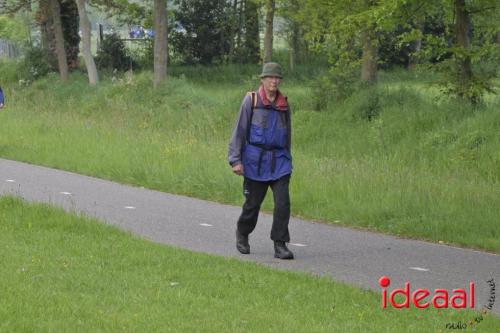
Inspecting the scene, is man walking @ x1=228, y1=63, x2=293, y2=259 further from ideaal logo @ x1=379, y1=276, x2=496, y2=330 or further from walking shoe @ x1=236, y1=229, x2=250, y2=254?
ideaal logo @ x1=379, y1=276, x2=496, y2=330

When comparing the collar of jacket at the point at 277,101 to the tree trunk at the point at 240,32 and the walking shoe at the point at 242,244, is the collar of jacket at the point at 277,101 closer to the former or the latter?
the walking shoe at the point at 242,244

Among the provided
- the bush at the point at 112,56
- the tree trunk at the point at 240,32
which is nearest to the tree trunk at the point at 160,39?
the bush at the point at 112,56

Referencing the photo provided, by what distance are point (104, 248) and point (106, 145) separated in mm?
10402

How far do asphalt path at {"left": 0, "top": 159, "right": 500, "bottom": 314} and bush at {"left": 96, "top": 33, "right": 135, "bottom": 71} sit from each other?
30681 millimetres

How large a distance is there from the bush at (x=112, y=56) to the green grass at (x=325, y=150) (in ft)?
42.0

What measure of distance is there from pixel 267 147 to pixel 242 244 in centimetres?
109

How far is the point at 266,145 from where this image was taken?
1062cm

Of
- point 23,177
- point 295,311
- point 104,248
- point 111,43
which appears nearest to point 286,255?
point 104,248

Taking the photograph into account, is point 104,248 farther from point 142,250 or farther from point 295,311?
point 295,311

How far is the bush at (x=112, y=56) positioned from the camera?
1843 inches

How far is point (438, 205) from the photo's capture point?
43.9ft

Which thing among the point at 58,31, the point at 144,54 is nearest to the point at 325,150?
the point at 58,31

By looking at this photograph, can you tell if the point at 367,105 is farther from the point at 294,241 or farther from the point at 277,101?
the point at 277,101

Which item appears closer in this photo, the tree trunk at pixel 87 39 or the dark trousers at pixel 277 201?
the dark trousers at pixel 277 201
